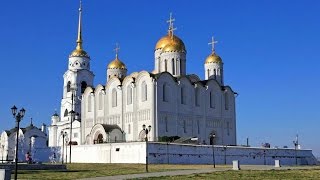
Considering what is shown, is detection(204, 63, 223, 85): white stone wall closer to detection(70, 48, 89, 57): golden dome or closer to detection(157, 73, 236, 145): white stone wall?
detection(157, 73, 236, 145): white stone wall

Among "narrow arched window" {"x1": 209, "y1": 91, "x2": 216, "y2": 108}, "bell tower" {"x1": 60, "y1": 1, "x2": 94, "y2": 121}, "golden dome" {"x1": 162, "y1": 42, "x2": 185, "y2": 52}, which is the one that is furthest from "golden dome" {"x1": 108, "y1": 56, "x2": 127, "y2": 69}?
"narrow arched window" {"x1": 209, "y1": 91, "x2": 216, "y2": 108}

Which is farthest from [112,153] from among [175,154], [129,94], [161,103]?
[129,94]

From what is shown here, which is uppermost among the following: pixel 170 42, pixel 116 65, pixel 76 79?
pixel 170 42

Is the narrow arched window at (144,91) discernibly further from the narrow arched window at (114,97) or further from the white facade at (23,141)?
the white facade at (23,141)

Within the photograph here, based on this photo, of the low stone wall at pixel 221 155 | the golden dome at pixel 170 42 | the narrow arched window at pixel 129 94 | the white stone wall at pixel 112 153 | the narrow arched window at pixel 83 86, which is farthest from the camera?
the narrow arched window at pixel 83 86

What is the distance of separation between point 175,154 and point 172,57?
21.5 m

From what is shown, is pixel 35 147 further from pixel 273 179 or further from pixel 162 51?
pixel 273 179

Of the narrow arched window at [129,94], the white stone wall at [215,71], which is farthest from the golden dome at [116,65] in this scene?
the narrow arched window at [129,94]

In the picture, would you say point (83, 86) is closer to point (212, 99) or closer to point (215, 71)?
point (215, 71)

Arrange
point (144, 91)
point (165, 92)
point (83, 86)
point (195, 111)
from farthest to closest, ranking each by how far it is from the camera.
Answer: point (83, 86)
point (195, 111)
point (165, 92)
point (144, 91)

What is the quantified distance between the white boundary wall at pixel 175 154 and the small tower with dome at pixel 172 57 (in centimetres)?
1716

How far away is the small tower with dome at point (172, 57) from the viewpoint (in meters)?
68.7

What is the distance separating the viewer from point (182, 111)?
64750 mm

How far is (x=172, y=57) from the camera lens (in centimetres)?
6875
